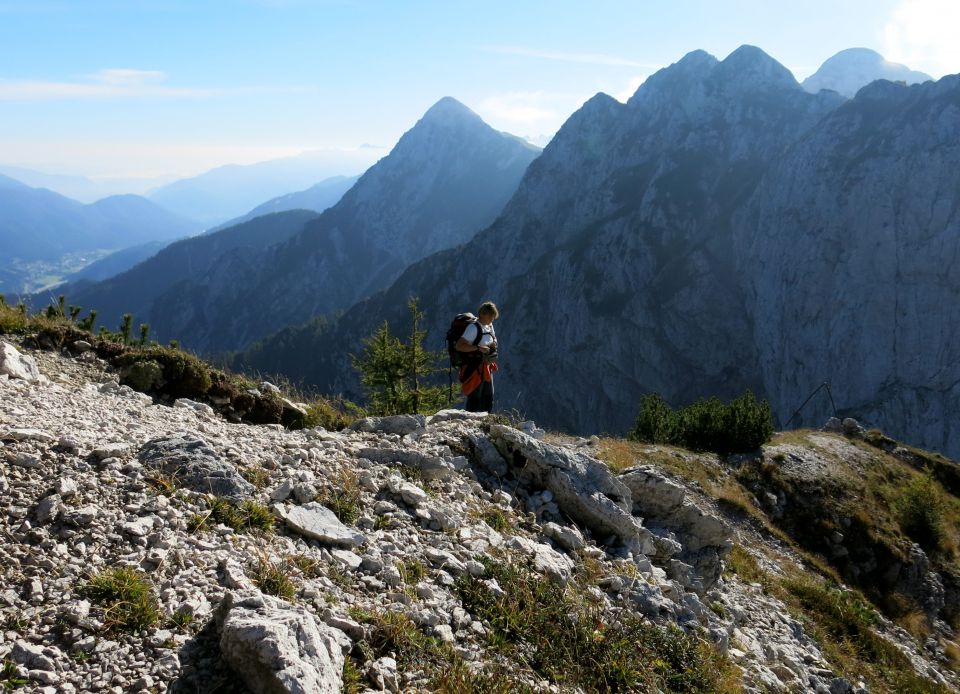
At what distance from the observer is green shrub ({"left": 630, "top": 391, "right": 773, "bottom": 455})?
2055 centimetres

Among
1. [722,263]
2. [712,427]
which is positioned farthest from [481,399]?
[722,263]

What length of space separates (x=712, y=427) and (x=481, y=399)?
12136 mm

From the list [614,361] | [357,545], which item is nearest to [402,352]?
[357,545]

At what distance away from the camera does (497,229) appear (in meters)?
173

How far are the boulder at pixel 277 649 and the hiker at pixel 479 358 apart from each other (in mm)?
7701

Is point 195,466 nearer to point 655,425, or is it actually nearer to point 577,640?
point 577,640

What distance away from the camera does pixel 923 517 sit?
18.5 meters

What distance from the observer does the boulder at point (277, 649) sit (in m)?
3.74

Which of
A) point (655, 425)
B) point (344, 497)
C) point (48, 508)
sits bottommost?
point (655, 425)

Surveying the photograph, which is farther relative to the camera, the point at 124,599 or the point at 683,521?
the point at 683,521

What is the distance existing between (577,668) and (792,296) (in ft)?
382

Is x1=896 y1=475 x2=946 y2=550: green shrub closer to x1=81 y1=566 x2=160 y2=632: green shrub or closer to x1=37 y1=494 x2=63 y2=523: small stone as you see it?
x1=81 y1=566 x2=160 y2=632: green shrub

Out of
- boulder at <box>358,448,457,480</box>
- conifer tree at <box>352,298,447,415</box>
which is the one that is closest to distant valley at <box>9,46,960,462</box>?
conifer tree at <box>352,298,447,415</box>

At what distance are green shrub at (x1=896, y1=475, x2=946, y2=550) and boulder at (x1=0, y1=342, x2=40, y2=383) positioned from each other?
22857mm
